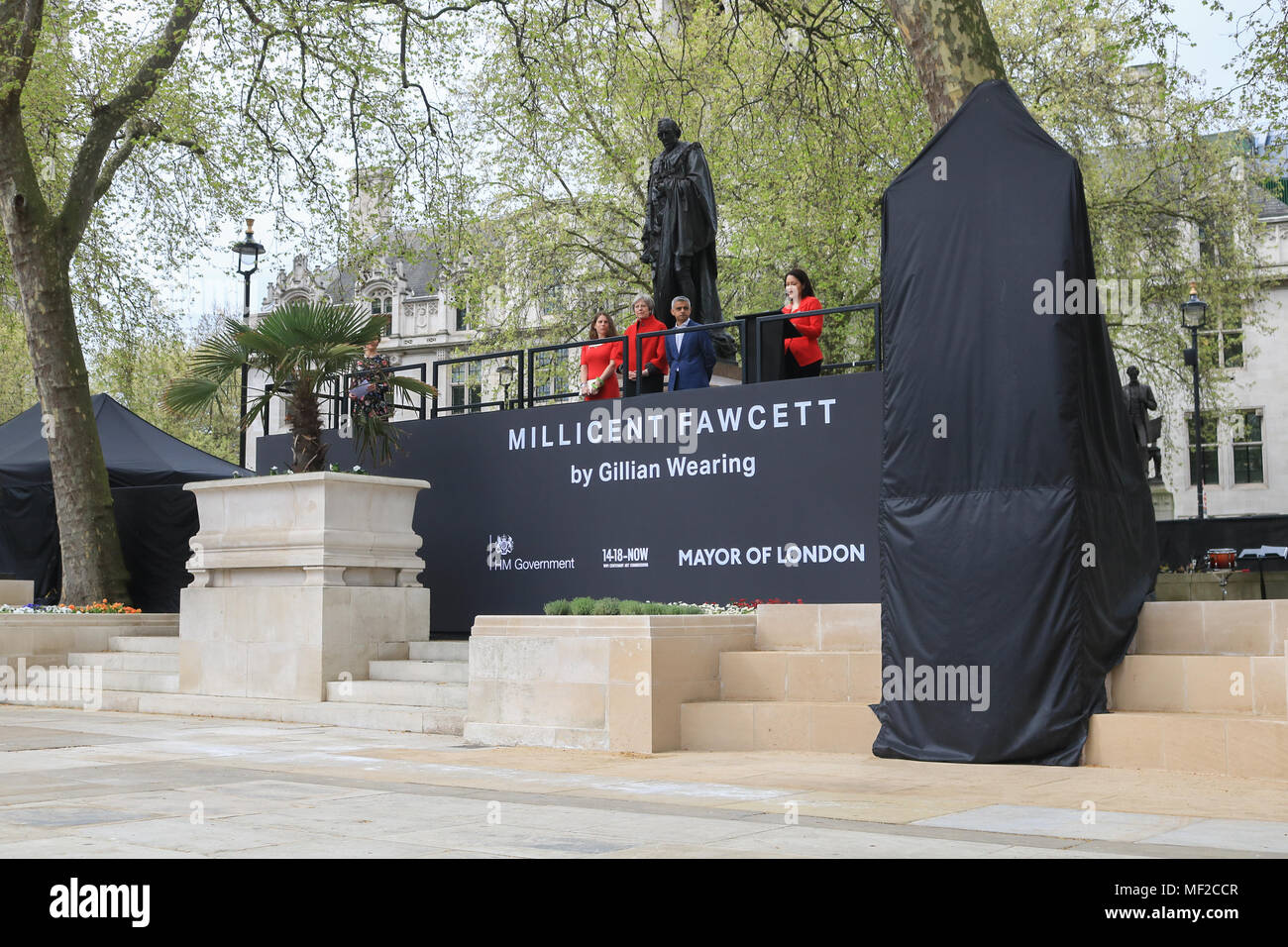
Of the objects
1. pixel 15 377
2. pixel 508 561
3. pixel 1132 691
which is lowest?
pixel 1132 691

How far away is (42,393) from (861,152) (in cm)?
1374

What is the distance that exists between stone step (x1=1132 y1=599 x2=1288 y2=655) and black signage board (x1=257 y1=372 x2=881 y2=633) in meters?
2.83

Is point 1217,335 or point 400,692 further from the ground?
point 1217,335

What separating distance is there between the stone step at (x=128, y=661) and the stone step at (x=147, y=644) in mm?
94

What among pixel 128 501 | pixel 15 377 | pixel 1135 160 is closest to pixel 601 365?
pixel 128 501

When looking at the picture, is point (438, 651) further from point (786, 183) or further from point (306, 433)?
point (786, 183)

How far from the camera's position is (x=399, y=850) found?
5.89 metres

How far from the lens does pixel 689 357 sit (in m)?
15.0

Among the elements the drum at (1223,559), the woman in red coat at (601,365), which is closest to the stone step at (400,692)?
the woman in red coat at (601,365)

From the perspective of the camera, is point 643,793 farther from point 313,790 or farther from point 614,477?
point 614,477

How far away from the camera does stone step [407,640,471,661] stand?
14.3 meters

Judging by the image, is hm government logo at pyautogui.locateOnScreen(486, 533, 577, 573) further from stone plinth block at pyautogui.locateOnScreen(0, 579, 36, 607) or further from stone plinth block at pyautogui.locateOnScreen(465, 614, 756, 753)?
stone plinth block at pyautogui.locateOnScreen(0, 579, 36, 607)

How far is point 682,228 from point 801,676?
22.9 feet
